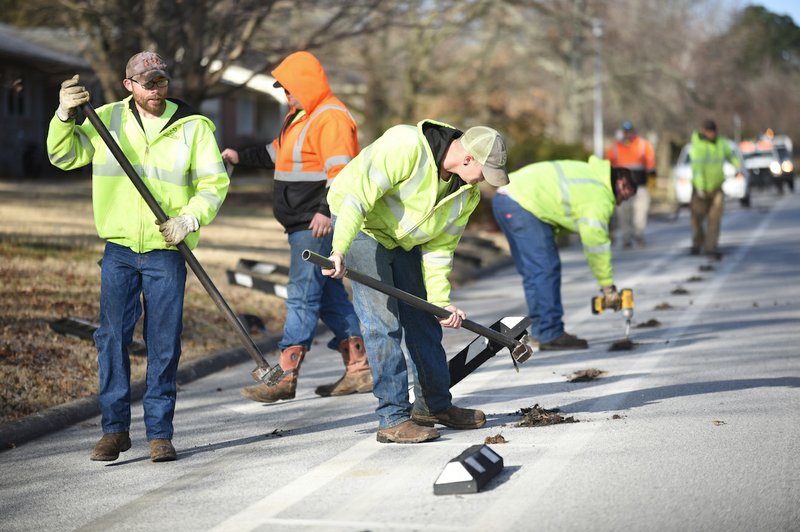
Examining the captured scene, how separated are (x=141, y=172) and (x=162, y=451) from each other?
56.7 inches

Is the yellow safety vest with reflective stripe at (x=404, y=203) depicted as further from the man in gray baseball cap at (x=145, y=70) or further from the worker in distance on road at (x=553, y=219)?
the worker in distance on road at (x=553, y=219)

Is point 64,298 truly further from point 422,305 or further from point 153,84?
point 422,305

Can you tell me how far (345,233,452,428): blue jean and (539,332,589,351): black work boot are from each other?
10.9ft

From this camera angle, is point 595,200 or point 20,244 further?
point 20,244

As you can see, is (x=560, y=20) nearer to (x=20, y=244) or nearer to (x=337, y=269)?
(x=20, y=244)

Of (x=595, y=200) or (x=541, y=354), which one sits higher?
(x=595, y=200)

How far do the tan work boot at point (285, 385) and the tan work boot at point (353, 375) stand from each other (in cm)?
36

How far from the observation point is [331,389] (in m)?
8.52

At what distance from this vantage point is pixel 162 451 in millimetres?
6484

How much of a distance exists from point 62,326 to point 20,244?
13.2ft

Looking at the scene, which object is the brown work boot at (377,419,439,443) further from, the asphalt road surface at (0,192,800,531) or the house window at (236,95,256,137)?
the house window at (236,95,256,137)

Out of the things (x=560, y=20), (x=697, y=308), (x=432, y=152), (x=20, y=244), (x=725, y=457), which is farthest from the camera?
(x=560, y=20)

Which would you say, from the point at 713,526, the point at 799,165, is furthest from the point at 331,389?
the point at 799,165

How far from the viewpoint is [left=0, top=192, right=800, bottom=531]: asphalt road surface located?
5.16m
